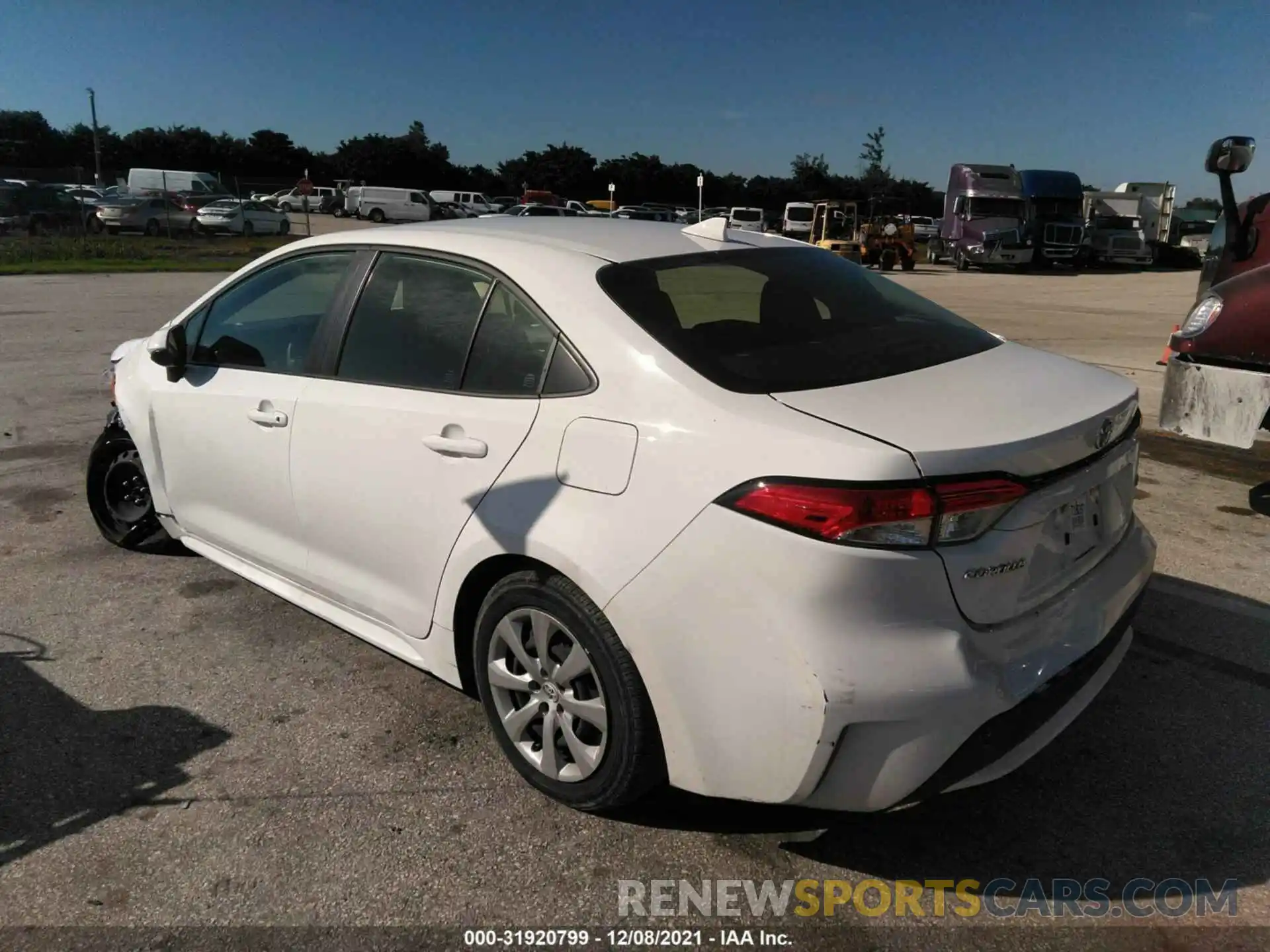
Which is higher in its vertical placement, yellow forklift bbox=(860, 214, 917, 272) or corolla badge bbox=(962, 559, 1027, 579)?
yellow forklift bbox=(860, 214, 917, 272)

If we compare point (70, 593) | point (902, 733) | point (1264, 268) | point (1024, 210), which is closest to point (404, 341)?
point (902, 733)

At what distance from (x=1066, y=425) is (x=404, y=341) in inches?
79.4

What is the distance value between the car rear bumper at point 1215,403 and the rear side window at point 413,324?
4.18m

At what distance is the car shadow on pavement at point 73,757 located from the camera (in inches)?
106

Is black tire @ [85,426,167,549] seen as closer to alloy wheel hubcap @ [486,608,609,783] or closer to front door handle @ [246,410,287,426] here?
front door handle @ [246,410,287,426]

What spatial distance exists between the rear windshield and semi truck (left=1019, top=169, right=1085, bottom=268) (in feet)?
109

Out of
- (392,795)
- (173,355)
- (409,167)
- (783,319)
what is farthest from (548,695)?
(409,167)

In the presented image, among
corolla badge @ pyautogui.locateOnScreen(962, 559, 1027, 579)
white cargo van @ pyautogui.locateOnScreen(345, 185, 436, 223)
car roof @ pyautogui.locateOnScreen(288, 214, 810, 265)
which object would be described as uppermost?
white cargo van @ pyautogui.locateOnScreen(345, 185, 436, 223)

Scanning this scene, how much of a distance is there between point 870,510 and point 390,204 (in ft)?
162

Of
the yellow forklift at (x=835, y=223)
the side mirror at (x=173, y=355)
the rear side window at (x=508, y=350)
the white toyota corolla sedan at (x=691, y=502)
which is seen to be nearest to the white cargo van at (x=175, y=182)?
the yellow forklift at (x=835, y=223)

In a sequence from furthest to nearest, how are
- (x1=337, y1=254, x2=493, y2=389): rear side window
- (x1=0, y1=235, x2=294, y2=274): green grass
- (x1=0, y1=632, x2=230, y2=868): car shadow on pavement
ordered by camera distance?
(x1=0, y1=235, x2=294, y2=274): green grass
(x1=337, y1=254, x2=493, y2=389): rear side window
(x1=0, y1=632, x2=230, y2=868): car shadow on pavement

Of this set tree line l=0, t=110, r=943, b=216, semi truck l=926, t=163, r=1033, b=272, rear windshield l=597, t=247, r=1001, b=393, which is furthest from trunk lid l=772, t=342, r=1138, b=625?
tree line l=0, t=110, r=943, b=216

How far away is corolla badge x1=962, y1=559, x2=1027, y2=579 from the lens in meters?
2.17

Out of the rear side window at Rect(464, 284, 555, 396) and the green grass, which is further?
the green grass
